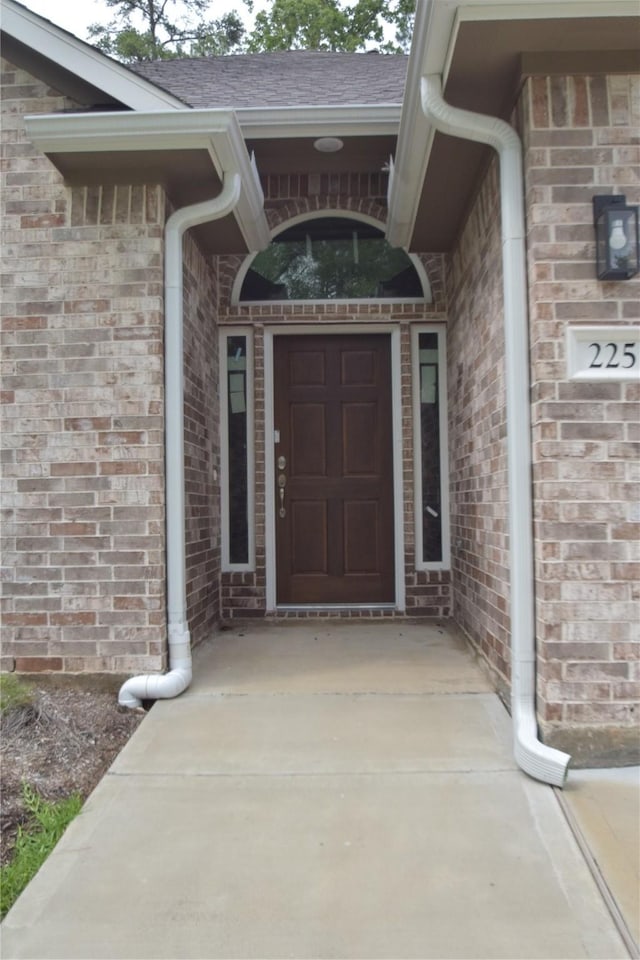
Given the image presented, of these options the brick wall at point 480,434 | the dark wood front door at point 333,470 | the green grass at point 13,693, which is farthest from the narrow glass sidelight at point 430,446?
the green grass at point 13,693

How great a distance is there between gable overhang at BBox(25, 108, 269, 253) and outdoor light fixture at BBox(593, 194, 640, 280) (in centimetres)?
174

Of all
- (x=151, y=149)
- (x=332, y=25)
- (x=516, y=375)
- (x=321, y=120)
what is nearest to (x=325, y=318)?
(x=321, y=120)

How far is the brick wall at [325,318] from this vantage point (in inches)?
172

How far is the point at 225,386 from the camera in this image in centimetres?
449

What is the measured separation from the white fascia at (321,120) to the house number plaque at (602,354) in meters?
1.99

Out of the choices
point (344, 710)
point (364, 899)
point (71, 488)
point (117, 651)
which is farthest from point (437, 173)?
point (364, 899)

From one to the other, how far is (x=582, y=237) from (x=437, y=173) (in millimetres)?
1063

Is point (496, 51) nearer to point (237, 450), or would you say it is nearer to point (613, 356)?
point (613, 356)

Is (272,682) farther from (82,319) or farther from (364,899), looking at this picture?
(82,319)

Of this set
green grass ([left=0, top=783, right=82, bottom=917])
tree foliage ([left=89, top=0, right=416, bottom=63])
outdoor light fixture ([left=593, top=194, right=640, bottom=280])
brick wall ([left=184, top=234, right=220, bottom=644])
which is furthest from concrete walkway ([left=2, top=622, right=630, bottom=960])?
tree foliage ([left=89, top=0, right=416, bottom=63])

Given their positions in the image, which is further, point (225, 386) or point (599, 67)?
point (225, 386)

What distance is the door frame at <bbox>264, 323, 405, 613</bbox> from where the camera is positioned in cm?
440

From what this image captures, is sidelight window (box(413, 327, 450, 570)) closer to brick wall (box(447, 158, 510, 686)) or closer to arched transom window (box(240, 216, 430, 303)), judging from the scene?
brick wall (box(447, 158, 510, 686))

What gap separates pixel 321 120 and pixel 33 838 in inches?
148
